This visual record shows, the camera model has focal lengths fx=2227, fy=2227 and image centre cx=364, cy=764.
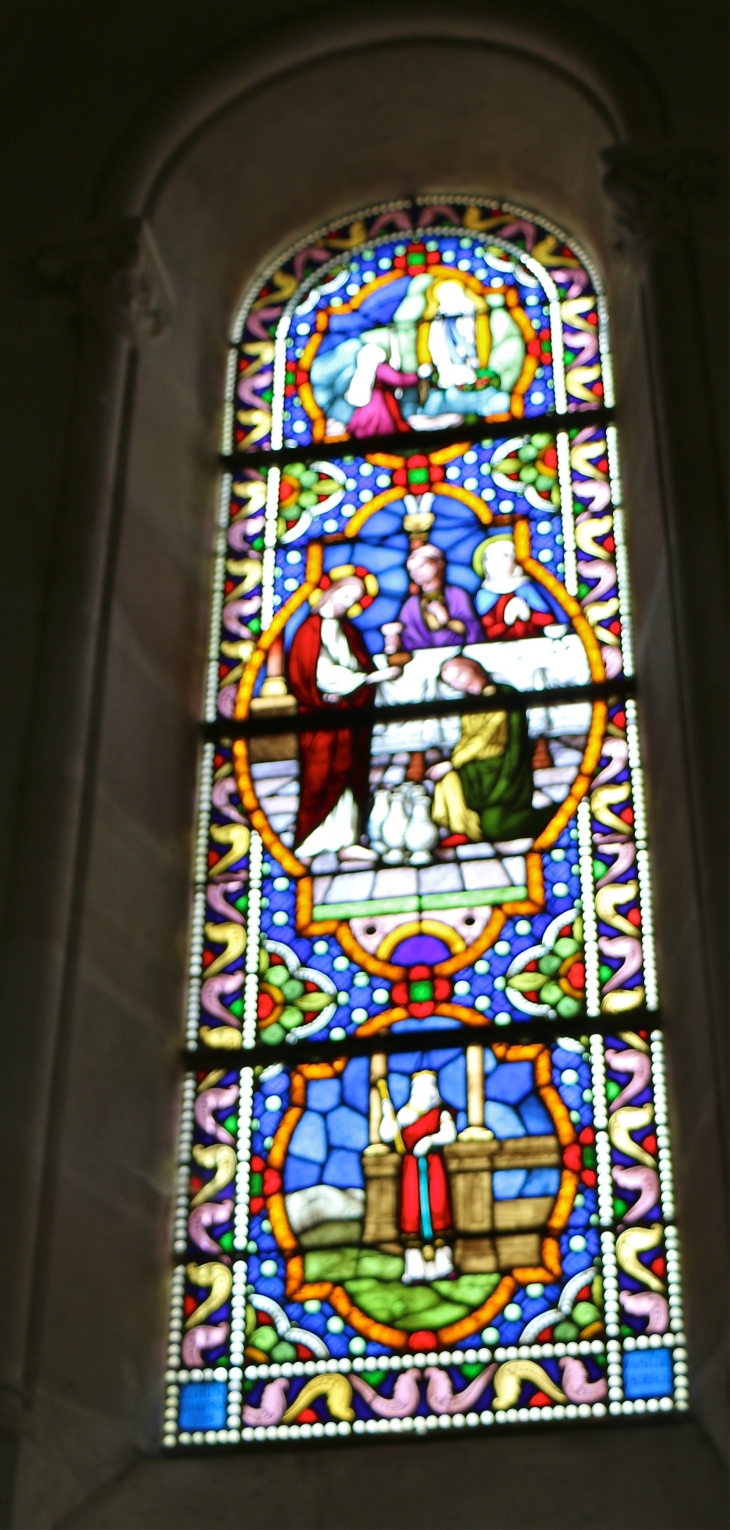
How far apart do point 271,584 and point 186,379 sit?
0.93 meters

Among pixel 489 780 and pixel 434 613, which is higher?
pixel 434 613

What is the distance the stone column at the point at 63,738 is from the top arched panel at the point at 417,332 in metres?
0.69

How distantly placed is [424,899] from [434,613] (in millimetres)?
1193

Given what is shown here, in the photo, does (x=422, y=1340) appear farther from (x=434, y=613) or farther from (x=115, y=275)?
(x=115, y=275)

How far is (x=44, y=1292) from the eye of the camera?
19.7 feet

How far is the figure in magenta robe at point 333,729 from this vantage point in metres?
7.38

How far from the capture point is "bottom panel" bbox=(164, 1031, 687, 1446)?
6227 mm

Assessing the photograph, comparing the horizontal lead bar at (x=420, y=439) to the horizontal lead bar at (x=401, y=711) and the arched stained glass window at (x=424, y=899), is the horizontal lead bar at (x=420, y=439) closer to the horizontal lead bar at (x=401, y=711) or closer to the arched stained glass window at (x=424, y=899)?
the arched stained glass window at (x=424, y=899)

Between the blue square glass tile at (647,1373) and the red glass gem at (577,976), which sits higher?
the red glass gem at (577,976)

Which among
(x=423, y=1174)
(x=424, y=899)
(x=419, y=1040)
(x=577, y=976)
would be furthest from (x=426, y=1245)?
(x=424, y=899)

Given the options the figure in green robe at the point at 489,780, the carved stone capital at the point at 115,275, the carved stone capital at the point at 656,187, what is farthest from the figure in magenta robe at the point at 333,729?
the carved stone capital at the point at 656,187

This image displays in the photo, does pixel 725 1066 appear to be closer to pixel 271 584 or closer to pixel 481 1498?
pixel 481 1498

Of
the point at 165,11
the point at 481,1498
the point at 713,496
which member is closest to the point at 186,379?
the point at 165,11

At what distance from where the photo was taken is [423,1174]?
21.7 ft
